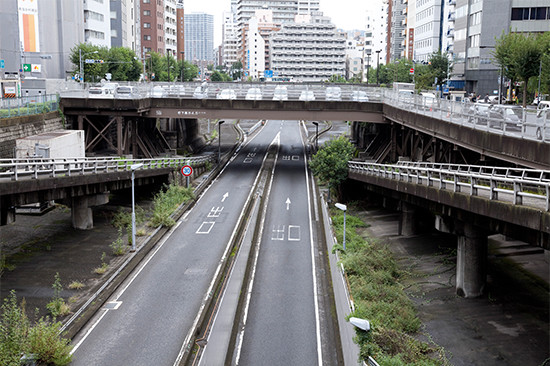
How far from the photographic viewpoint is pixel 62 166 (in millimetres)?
38188

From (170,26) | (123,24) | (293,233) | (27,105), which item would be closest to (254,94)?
(27,105)

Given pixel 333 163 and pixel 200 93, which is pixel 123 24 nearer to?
pixel 200 93

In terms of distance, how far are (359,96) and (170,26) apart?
133391 mm

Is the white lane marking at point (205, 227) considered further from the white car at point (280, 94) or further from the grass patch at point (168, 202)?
the white car at point (280, 94)

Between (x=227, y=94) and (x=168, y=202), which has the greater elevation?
(x=227, y=94)

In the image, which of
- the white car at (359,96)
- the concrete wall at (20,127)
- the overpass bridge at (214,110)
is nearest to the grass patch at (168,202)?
the overpass bridge at (214,110)

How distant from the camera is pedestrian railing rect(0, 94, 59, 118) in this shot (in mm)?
45000

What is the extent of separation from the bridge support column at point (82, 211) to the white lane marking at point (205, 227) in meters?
6.90

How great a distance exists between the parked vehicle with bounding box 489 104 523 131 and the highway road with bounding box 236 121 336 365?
11.4 meters

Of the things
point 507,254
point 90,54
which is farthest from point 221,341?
point 90,54

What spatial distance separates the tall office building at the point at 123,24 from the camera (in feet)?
433

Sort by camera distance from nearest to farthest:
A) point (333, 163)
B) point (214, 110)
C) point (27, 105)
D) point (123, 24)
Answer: point (333, 163), point (27, 105), point (214, 110), point (123, 24)

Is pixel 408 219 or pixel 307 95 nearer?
pixel 408 219

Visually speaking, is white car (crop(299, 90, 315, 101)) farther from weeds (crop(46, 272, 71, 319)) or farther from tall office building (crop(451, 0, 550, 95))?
weeds (crop(46, 272, 71, 319))
